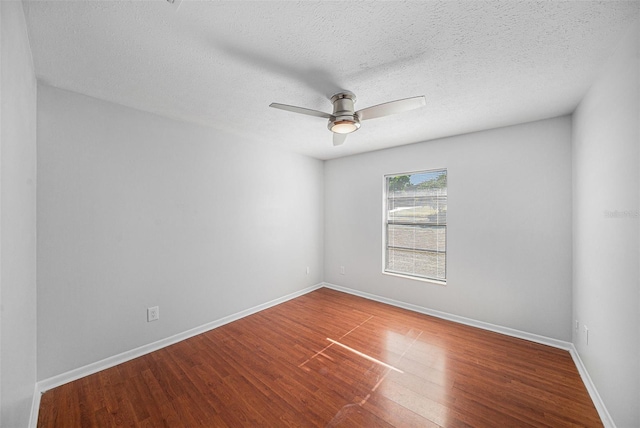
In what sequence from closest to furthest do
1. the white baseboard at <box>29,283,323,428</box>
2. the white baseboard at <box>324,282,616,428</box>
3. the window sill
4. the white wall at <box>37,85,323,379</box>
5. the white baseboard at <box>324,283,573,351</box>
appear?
the white baseboard at <box>324,282,616,428</box> < the white baseboard at <box>29,283,323,428</box> < the white wall at <box>37,85,323,379</box> < the white baseboard at <box>324,283,573,351</box> < the window sill

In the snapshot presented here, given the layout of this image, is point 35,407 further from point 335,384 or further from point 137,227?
point 335,384

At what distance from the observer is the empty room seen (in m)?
1.31

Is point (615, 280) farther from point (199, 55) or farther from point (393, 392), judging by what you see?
point (199, 55)

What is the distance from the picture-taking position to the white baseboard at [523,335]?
1.67 m

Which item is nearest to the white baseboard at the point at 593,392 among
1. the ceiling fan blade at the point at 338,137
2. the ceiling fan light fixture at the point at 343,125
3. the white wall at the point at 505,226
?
the white wall at the point at 505,226

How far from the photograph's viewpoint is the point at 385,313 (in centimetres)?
336

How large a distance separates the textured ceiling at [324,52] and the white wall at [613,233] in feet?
0.77

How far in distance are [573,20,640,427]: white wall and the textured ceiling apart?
0.24 m

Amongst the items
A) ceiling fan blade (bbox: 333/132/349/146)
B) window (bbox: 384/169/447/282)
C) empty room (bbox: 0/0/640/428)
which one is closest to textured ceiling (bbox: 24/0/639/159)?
empty room (bbox: 0/0/640/428)

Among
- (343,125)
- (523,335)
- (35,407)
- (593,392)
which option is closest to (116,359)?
(35,407)

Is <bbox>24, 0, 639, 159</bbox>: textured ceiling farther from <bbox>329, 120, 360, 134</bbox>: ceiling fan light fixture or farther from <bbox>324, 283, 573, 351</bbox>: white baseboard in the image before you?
<bbox>324, 283, 573, 351</bbox>: white baseboard

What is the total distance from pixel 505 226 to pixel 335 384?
250 centimetres

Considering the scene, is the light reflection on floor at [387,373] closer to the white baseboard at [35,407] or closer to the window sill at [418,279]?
the window sill at [418,279]

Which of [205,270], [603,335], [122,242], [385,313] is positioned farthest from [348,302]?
[122,242]
